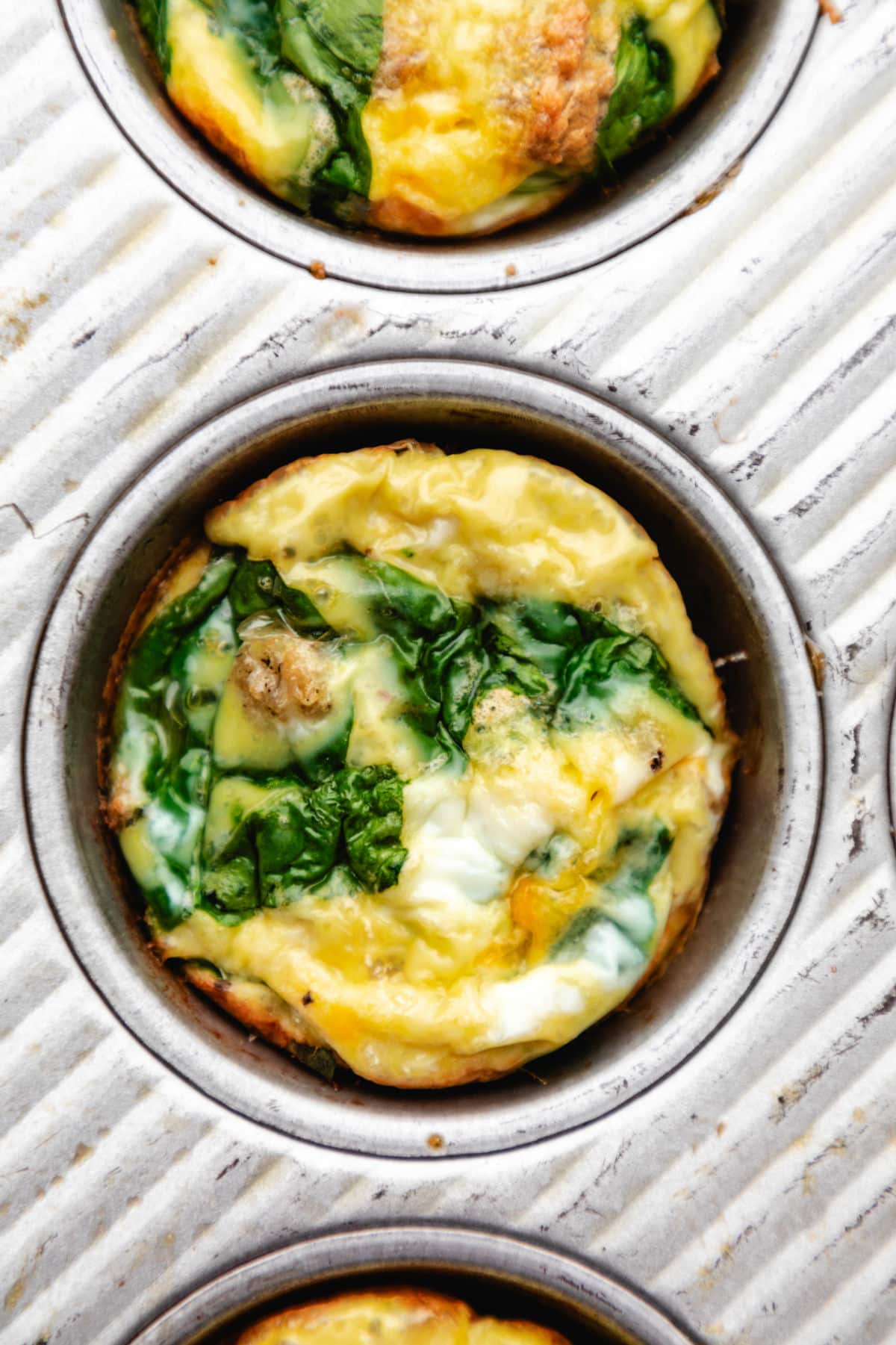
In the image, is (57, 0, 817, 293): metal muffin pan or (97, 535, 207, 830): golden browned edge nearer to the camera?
(57, 0, 817, 293): metal muffin pan

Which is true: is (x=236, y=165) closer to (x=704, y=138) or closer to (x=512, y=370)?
(x=512, y=370)

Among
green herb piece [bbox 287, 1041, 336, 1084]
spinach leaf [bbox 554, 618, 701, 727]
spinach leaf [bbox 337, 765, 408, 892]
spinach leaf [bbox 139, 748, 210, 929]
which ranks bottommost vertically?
green herb piece [bbox 287, 1041, 336, 1084]

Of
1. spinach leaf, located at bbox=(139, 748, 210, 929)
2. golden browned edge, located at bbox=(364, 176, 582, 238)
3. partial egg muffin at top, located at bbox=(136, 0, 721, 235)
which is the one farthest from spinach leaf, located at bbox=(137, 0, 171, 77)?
spinach leaf, located at bbox=(139, 748, 210, 929)

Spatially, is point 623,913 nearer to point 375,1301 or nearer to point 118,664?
point 375,1301

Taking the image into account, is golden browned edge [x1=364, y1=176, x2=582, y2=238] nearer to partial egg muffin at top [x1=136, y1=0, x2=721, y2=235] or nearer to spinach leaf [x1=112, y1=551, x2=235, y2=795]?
partial egg muffin at top [x1=136, y1=0, x2=721, y2=235]

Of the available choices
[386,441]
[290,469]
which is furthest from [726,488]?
[290,469]
